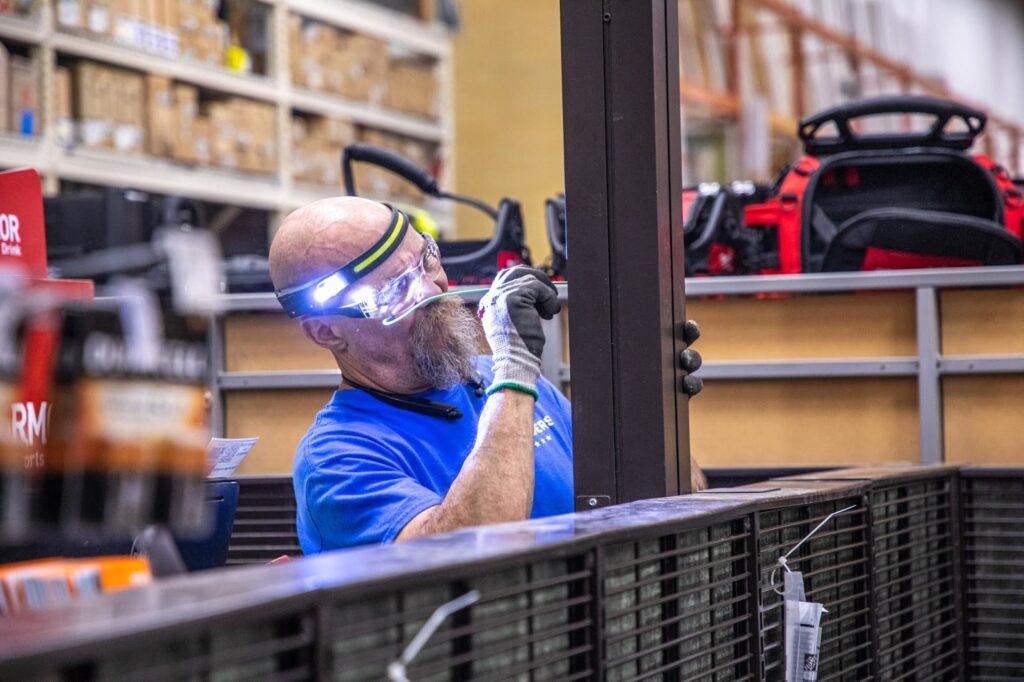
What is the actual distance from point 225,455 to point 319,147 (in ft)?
14.9

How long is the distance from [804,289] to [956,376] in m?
0.37

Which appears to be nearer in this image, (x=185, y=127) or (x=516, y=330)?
(x=516, y=330)

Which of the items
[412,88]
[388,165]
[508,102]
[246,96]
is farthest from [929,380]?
[508,102]

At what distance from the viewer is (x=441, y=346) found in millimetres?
2346

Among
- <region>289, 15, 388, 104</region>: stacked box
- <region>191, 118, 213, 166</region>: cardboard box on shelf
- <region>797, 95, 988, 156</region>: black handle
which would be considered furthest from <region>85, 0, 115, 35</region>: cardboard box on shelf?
<region>797, 95, 988, 156</region>: black handle

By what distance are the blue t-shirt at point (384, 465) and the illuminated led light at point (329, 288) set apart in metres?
0.16

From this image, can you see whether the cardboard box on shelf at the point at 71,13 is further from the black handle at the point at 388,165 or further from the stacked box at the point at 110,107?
the black handle at the point at 388,165

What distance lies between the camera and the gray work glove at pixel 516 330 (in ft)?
6.86

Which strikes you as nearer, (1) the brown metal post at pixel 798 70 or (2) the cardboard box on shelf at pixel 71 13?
(2) the cardboard box on shelf at pixel 71 13

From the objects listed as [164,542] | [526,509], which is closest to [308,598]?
[164,542]

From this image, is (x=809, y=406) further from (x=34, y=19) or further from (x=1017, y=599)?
(x=34, y=19)

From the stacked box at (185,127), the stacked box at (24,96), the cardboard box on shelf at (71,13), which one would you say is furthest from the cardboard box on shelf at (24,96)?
the stacked box at (185,127)

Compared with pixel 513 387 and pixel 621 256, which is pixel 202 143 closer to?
pixel 513 387

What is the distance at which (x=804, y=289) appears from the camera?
9.87 ft
